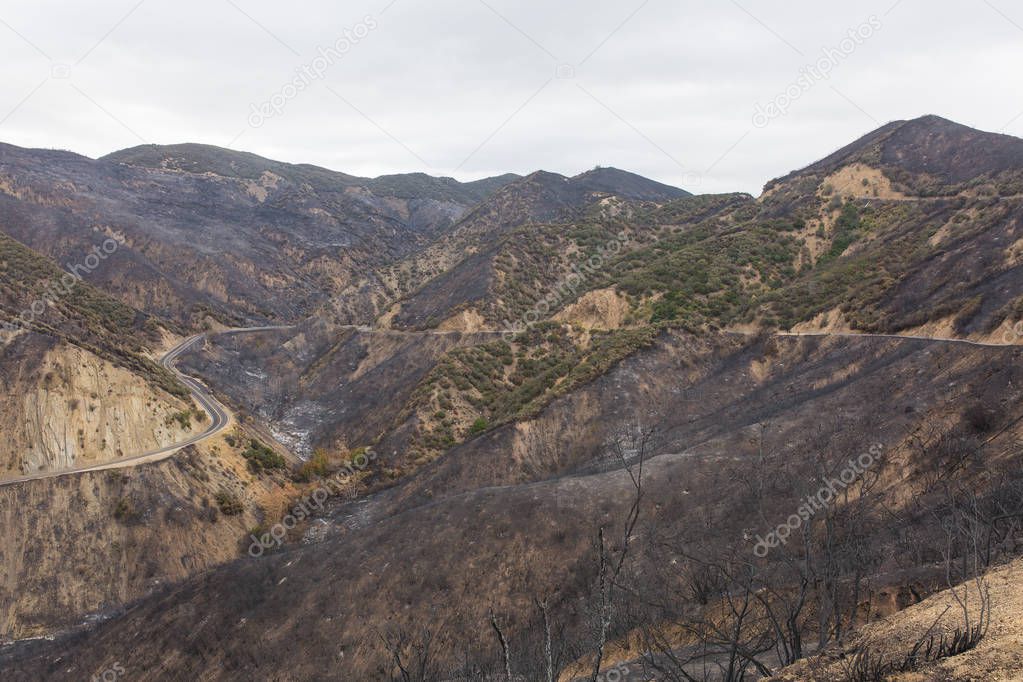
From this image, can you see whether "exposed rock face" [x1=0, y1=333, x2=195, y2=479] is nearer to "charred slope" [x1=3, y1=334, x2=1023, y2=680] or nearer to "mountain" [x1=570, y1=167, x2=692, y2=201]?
"charred slope" [x1=3, y1=334, x2=1023, y2=680]

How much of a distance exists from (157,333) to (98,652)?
44.5m

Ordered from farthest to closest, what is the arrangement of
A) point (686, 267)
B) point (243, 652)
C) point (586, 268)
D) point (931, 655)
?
point (586, 268) → point (686, 267) → point (243, 652) → point (931, 655)

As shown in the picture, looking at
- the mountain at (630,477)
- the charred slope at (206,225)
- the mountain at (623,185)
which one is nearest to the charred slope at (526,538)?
the mountain at (630,477)

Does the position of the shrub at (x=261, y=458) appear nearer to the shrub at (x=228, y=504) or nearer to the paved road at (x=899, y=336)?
the shrub at (x=228, y=504)

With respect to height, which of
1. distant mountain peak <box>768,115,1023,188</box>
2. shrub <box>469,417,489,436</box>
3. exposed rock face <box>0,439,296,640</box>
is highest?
distant mountain peak <box>768,115,1023,188</box>

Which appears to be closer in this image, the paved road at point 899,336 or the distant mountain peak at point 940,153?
the paved road at point 899,336

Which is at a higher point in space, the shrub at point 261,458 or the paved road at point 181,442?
the paved road at point 181,442

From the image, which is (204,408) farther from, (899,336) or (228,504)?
(899,336)

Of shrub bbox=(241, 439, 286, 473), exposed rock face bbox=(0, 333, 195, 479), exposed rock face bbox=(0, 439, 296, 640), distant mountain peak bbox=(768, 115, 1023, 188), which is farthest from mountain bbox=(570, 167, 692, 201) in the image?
exposed rock face bbox=(0, 439, 296, 640)

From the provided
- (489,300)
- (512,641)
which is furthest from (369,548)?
(489,300)

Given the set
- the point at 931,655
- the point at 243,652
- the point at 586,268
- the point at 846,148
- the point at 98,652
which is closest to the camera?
the point at 931,655

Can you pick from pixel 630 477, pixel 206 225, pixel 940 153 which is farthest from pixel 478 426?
pixel 206 225

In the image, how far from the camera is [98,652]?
866 inches

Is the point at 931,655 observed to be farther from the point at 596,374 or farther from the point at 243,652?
the point at 596,374
